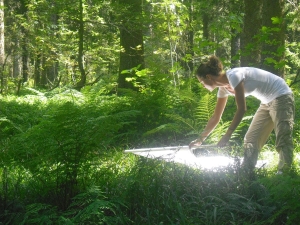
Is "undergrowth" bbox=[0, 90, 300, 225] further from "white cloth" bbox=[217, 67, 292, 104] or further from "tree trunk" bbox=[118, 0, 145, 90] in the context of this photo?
"tree trunk" bbox=[118, 0, 145, 90]

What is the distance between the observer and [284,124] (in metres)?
4.73

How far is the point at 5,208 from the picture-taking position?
11.6 feet

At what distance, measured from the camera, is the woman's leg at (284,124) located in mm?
4660

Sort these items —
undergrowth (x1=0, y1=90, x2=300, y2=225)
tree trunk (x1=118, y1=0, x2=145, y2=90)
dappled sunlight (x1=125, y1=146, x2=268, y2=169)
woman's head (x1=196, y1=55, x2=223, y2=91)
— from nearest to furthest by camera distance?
undergrowth (x1=0, y1=90, x2=300, y2=225)
woman's head (x1=196, y1=55, x2=223, y2=91)
dappled sunlight (x1=125, y1=146, x2=268, y2=169)
tree trunk (x1=118, y1=0, x2=145, y2=90)

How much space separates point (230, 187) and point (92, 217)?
1.29 metres

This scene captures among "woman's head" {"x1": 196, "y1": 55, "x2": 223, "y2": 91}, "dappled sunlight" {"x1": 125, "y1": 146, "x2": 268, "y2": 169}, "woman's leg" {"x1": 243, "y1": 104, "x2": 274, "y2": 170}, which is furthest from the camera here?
"woman's leg" {"x1": 243, "y1": 104, "x2": 274, "y2": 170}

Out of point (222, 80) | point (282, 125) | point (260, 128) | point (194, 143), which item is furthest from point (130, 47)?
point (282, 125)

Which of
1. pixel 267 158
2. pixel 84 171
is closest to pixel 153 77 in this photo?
pixel 267 158

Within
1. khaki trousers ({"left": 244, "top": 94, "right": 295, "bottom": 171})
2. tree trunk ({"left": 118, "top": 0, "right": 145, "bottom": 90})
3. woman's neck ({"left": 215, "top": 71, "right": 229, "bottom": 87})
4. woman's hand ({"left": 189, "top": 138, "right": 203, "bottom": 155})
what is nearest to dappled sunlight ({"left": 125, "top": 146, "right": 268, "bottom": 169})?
woman's hand ({"left": 189, "top": 138, "right": 203, "bottom": 155})

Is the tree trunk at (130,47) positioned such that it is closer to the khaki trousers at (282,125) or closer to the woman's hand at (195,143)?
the woman's hand at (195,143)

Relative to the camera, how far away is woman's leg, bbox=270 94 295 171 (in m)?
4.66

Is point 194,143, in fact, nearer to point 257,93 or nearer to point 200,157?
point 200,157

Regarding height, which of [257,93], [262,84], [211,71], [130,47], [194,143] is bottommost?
[194,143]

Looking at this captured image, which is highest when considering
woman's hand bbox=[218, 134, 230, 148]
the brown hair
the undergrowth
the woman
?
the brown hair
